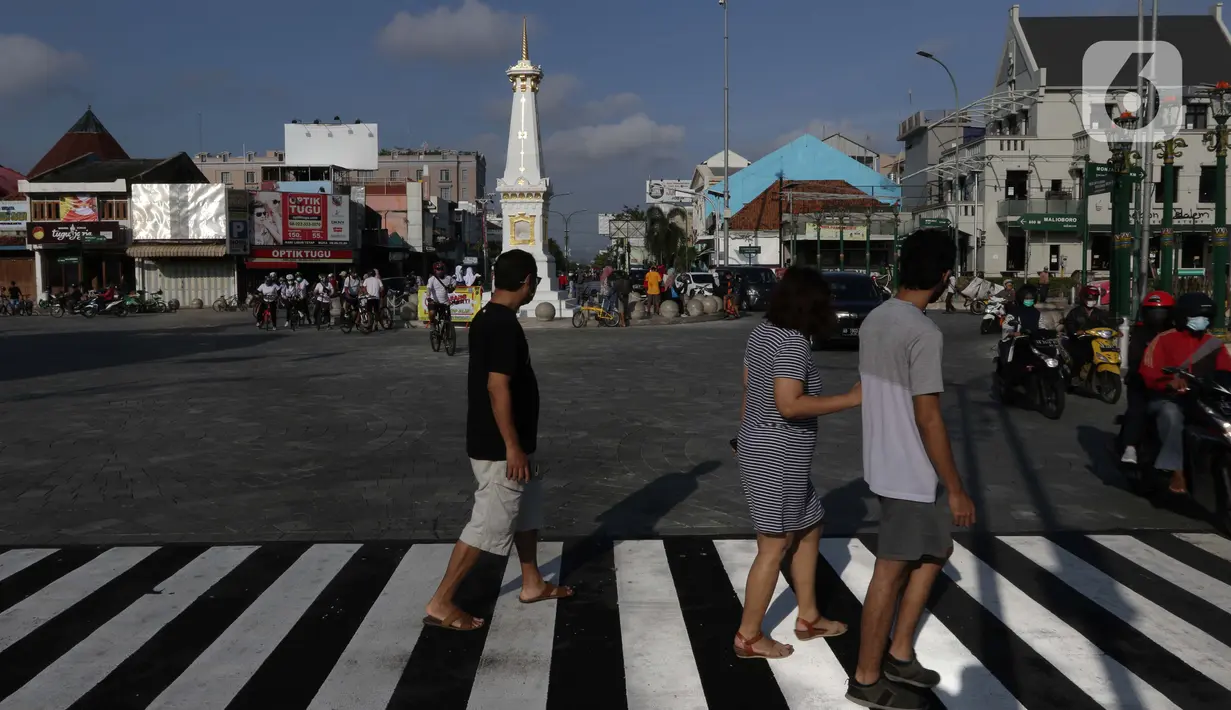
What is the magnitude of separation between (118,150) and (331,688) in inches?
2708

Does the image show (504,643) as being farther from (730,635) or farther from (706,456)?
(706,456)

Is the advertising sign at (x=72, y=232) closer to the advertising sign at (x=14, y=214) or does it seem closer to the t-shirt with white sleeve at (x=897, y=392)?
the advertising sign at (x=14, y=214)

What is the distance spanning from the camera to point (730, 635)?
506 centimetres

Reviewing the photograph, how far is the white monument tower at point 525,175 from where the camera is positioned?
32.5m

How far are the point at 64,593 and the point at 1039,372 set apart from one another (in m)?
9.88

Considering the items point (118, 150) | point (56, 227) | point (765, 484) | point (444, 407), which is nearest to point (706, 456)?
point (444, 407)

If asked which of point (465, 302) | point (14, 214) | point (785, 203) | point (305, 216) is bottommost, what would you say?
point (465, 302)

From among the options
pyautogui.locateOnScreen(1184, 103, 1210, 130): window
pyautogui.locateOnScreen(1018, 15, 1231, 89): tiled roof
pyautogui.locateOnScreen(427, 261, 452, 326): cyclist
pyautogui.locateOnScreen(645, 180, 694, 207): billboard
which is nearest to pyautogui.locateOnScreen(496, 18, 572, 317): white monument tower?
pyautogui.locateOnScreen(427, 261, 452, 326): cyclist

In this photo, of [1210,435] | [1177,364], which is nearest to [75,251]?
[1177,364]

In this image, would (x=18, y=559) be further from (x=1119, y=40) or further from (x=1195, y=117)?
(x=1119, y=40)

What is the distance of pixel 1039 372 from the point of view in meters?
11.9

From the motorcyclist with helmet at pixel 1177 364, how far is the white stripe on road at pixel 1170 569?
71 centimetres

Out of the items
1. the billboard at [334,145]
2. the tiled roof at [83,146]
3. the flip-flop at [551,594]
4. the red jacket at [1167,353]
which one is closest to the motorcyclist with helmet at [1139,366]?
the red jacket at [1167,353]

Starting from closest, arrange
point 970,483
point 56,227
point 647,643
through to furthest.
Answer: point 647,643 → point 970,483 → point 56,227
